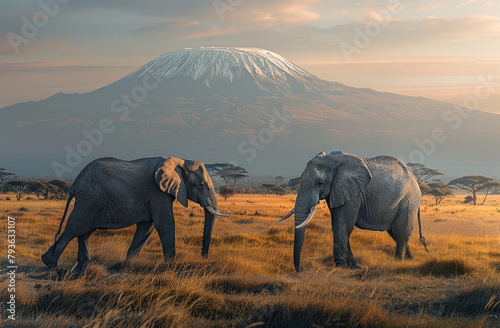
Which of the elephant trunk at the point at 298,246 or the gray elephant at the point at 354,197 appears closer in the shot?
the elephant trunk at the point at 298,246

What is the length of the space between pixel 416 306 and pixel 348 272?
3.15 meters

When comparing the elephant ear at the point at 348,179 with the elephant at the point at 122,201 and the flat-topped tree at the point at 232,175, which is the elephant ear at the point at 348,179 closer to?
the elephant at the point at 122,201

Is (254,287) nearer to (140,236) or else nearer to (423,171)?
(140,236)

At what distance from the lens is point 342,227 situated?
12797 millimetres

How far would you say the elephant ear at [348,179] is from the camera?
41.7ft

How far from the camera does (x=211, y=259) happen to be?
12516 mm

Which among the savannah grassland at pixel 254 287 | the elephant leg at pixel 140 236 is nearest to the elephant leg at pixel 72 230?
the savannah grassland at pixel 254 287

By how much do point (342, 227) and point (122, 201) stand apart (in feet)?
15.6

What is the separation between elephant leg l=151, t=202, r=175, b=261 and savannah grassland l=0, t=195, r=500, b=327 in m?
0.35

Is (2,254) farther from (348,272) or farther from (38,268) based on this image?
(348,272)

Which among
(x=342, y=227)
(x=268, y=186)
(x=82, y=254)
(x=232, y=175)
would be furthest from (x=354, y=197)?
(x=232, y=175)

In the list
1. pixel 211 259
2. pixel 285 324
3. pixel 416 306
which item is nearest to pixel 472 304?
pixel 416 306

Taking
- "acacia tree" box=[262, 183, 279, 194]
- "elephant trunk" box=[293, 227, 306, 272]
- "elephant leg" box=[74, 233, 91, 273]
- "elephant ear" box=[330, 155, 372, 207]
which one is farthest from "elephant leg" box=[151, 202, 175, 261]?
"acacia tree" box=[262, 183, 279, 194]

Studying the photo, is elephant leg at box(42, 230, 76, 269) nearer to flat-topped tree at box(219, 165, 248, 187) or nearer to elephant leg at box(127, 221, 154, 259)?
elephant leg at box(127, 221, 154, 259)
